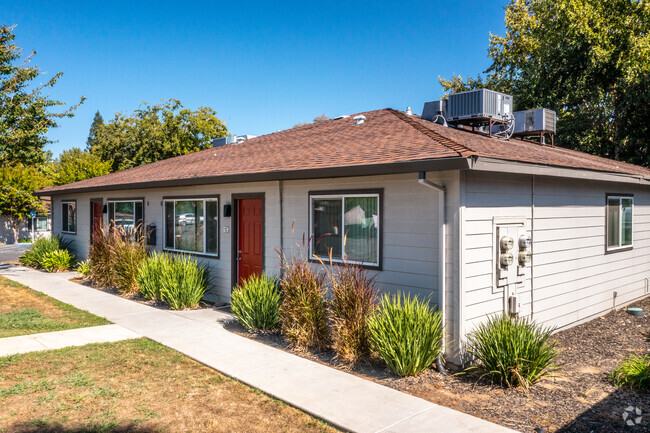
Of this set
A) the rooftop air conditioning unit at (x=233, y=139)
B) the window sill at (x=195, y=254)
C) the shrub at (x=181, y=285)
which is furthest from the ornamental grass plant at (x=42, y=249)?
the shrub at (x=181, y=285)

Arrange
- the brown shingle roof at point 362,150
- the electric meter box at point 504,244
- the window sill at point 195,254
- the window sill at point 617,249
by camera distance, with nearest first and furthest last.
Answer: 1. the electric meter box at point 504,244
2. the brown shingle roof at point 362,150
3. the window sill at point 617,249
4. the window sill at point 195,254

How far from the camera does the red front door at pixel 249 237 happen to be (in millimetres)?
8977

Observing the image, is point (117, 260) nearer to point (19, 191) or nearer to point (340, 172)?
point (340, 172)

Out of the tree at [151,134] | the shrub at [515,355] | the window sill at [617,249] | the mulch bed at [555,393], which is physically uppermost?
the tree at [151,134]

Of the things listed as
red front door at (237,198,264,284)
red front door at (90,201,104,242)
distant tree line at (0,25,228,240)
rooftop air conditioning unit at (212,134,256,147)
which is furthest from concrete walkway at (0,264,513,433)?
distant tree line at (0,25,228,240)

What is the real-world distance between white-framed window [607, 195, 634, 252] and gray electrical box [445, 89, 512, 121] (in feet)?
8.50

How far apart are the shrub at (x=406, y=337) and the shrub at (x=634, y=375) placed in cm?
201

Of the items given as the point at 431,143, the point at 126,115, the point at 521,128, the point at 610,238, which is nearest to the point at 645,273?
the point at 610,238

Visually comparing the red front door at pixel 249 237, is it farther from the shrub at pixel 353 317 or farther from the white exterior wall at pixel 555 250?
the white exterior wall at pixel 555 250

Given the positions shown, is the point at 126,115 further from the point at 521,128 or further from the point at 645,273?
the point at 645,273

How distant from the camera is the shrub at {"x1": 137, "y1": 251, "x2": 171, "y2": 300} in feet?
31.3

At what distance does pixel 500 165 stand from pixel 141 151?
85.2 feet

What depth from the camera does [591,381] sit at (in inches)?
214

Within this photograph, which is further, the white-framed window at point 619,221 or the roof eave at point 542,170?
the white-framed window at point 619,221
